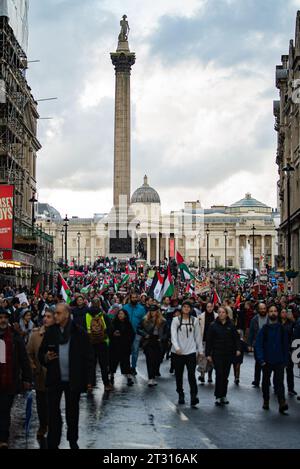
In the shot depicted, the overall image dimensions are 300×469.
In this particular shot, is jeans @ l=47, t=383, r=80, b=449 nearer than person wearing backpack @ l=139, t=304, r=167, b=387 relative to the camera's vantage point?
Yes

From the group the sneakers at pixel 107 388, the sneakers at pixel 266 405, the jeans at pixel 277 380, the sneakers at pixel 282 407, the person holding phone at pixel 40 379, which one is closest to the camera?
the person holding phone at pixel 40 379

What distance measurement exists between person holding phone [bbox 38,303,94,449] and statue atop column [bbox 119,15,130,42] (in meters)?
92.7

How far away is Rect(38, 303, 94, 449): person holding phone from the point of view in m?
10.3

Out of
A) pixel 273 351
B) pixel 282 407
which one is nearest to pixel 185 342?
pixel 273 351

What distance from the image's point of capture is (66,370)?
10.4 meters

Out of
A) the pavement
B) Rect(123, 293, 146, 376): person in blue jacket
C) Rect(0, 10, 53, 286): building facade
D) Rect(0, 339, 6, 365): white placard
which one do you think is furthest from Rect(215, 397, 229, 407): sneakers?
Rect(0, 10, 53, 286): building facade

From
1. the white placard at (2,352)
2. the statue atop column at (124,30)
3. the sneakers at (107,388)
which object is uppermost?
the statue atop column at (124,30)

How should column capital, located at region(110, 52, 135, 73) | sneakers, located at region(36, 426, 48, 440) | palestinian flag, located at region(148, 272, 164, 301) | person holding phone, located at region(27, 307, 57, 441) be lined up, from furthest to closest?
column capital, located at region(110, 52, 135, 73)
palestinian flag, located at region(148, 272, 164, 301)
person holding phone, located at region(27, 307, 57, 441)
sneakers, located at region(36, 426, 48, 440)

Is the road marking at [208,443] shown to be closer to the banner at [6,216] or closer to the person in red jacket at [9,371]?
the person in red jacket at [9,371]

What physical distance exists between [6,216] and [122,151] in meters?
55.8

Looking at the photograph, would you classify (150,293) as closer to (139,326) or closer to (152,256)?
(139,326)

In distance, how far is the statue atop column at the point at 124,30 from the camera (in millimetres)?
100250

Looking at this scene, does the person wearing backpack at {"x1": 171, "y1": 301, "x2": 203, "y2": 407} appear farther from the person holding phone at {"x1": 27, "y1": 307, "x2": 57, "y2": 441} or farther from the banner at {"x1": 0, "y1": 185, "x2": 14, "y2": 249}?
the banner at {"x1": 0, "y1": 185, "x2": 14, "y2": 249}

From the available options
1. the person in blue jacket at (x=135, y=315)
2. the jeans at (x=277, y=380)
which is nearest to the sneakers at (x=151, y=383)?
the person in blue jacket at (x=135, y=315)
